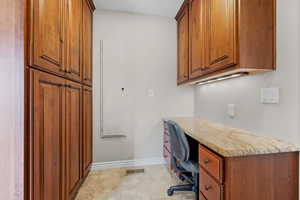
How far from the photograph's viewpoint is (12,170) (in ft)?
2.61

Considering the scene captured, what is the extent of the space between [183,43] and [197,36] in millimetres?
462

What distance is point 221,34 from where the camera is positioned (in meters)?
1.34

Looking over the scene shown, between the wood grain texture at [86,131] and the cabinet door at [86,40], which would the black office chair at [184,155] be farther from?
the cabinet door at [86,40]

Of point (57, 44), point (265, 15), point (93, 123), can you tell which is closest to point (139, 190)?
point (93, 123)

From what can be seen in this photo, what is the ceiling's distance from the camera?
7.03ft

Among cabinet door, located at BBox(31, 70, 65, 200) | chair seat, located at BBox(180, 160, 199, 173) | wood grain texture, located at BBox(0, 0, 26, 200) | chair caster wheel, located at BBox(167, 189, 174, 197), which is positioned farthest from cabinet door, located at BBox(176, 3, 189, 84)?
wood grain texture, located at BBox(0, 0, 26, 200)

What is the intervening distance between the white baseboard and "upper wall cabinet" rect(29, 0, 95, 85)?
4.20 ft

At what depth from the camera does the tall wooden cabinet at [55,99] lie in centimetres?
85

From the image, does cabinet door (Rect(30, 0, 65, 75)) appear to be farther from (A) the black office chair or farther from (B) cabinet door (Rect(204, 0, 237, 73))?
(B) cabinet door (Rect(204, 0, 237, 73))

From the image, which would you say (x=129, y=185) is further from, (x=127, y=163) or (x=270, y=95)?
(x=270, y=95)

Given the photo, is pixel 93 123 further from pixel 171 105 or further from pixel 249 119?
pixel 249 119

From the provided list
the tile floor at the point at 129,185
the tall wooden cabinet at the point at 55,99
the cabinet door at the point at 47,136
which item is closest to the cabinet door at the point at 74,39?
the tall wooden cabinet at the point at 55,99

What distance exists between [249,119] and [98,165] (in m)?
2.13

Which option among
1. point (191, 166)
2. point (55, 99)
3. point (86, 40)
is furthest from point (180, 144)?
point (86, 40)
